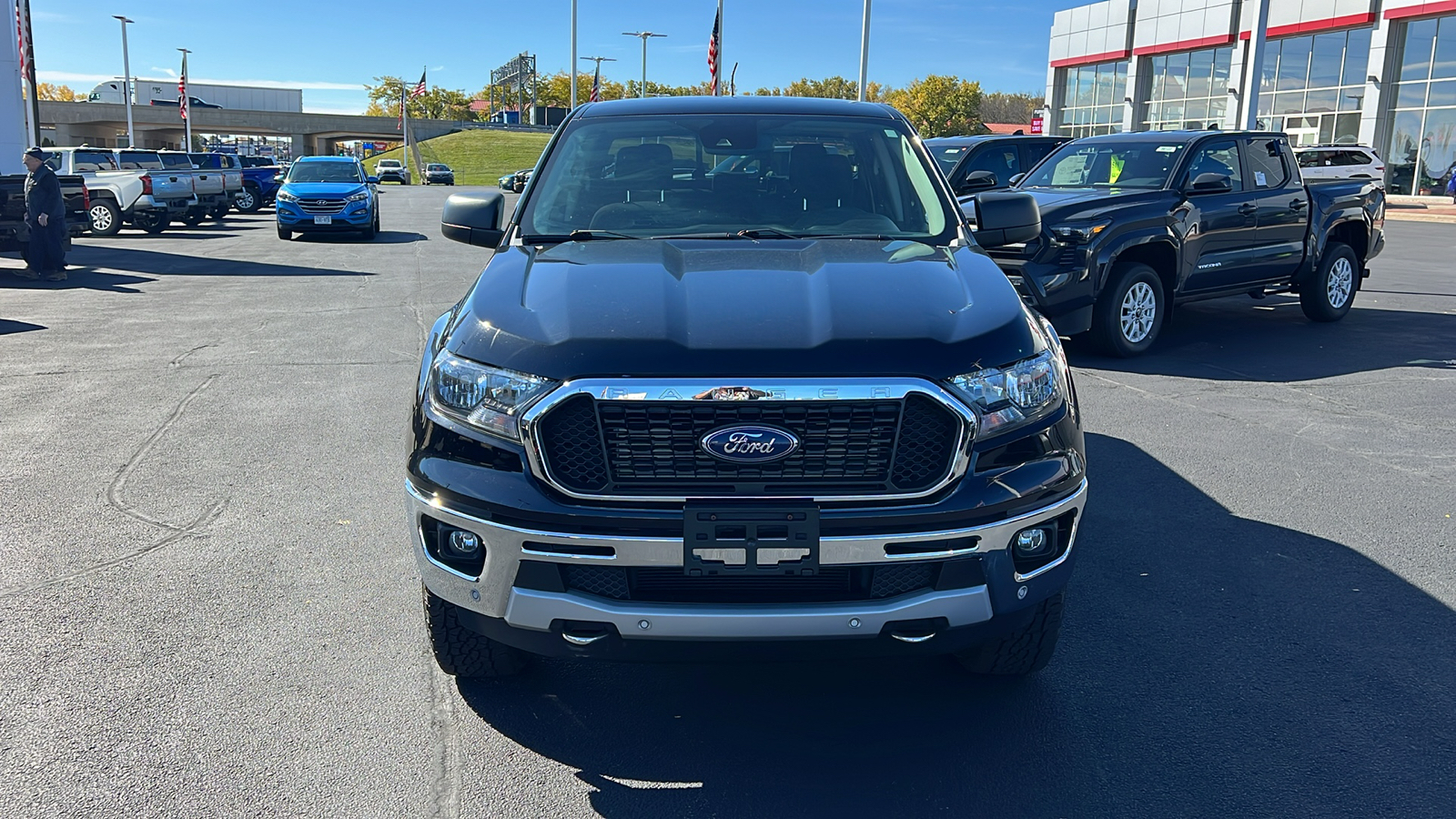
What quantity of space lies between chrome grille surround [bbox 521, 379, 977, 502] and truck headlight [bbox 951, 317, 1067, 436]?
0.10 m

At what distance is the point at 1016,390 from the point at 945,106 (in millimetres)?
86175

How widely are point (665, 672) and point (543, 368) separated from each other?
131 centimetres

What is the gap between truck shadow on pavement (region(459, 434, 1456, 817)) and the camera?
2.99 m

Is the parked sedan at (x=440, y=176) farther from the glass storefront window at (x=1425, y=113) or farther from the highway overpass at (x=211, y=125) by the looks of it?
the glass storefront window at (x=1425, y=113)

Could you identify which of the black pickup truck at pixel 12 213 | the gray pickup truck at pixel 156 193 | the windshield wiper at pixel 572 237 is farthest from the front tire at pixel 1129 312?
the gray pickup truck at pixel 156 193

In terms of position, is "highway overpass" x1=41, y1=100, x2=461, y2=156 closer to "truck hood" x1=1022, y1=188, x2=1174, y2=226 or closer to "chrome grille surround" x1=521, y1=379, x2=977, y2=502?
"truck hood" x1=1022, y1=188, x2=1174, y2=226

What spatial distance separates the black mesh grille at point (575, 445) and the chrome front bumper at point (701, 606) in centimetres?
15

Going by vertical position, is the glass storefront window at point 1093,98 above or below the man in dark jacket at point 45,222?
above

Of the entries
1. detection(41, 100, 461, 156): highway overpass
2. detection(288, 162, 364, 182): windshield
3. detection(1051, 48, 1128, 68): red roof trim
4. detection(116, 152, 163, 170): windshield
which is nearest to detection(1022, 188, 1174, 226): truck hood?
detection(288, 162, 364, 182): windshield

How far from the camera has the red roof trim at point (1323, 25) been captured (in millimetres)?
38188

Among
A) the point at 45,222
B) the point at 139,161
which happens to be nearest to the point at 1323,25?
the point at 139,161

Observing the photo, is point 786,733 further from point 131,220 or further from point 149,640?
point 131,220

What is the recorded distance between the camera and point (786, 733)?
10.9 feet

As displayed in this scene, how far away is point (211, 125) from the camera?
106062mm
